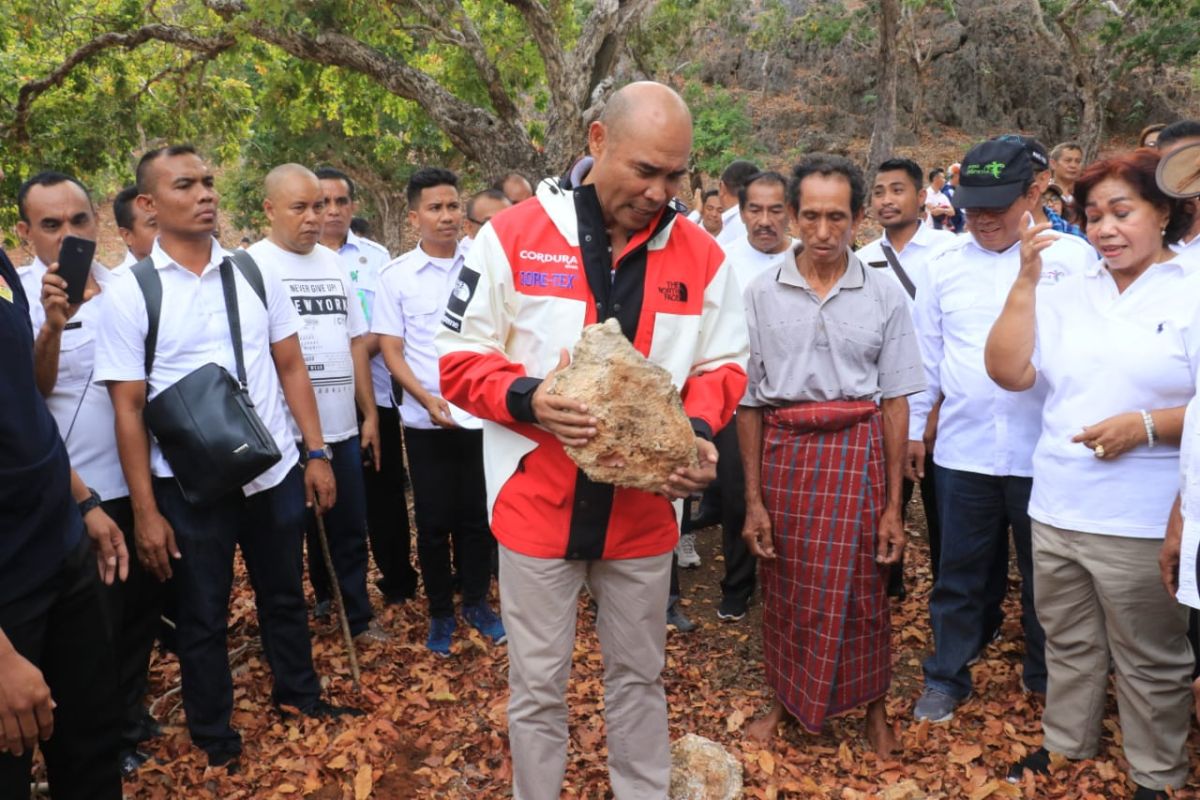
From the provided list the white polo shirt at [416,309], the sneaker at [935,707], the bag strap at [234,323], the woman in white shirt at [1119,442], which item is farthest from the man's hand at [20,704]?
the sneaker at [935,707]

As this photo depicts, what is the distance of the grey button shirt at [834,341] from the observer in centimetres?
374

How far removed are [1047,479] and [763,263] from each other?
249 centimetres

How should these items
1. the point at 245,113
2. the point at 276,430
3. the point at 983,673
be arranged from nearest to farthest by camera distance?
the point at 276,430, the point at 983,673, the point at 245,113

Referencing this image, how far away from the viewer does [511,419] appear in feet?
9.17

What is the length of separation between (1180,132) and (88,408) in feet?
17.2

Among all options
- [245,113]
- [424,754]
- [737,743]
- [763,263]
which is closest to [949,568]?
[737,743]

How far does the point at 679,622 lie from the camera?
5.20 metres

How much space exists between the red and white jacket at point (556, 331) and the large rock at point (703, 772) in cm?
122

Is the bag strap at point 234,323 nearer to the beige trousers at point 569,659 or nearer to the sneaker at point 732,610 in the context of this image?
the beige trousers at point 569,659

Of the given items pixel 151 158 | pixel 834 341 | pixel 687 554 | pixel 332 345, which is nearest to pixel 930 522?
pixel 687 554

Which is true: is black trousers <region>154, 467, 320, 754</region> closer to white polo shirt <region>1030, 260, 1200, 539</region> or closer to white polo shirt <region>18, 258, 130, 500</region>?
white polo shirt <region>18, 258, 130, 500</region>

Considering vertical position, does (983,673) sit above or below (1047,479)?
below

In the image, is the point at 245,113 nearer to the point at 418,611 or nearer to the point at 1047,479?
the point at 418,611

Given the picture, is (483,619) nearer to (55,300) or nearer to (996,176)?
(55,300)
